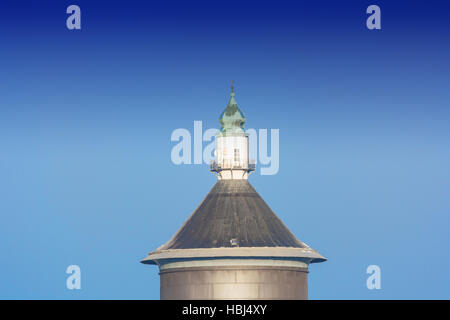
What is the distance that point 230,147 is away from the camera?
15262cm

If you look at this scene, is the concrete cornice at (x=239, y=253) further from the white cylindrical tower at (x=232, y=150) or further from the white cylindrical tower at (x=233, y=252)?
the white cylindrical tower at (x=232, y=150)

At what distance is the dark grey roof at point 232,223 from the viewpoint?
14638 centimetres

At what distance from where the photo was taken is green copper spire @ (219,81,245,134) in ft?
505

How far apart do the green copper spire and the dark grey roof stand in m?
5.14

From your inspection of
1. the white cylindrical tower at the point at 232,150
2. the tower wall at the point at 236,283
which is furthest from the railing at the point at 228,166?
the tower wall at the point at 236,283

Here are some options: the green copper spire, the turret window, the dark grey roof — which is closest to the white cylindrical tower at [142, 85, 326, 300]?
the dark grey roof

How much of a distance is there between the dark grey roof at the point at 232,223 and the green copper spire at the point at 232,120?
16.9ft

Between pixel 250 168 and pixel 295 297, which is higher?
pixel 250 168

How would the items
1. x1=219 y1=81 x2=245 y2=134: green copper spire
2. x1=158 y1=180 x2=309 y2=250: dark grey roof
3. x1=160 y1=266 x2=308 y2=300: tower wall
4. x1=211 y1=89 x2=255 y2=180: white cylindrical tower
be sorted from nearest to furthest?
x1=160 y1=266 x2=308 y2=300: tower wall, x1=158 y1=180 x2=309 y2=250: dark grey roof, x1=211 y1=89 x2=255 y2=180: white cylindrical tower, x1=219 y1=81 x2=245 y2=134: green copper spire

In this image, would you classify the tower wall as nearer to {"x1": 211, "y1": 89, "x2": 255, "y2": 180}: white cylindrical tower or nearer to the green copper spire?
{"x1": 211, "y1": 89, "x2": 255, "y2": 180}: white cylindrical tower

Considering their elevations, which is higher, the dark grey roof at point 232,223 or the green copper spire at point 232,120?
the green copper spire at point 232,120
